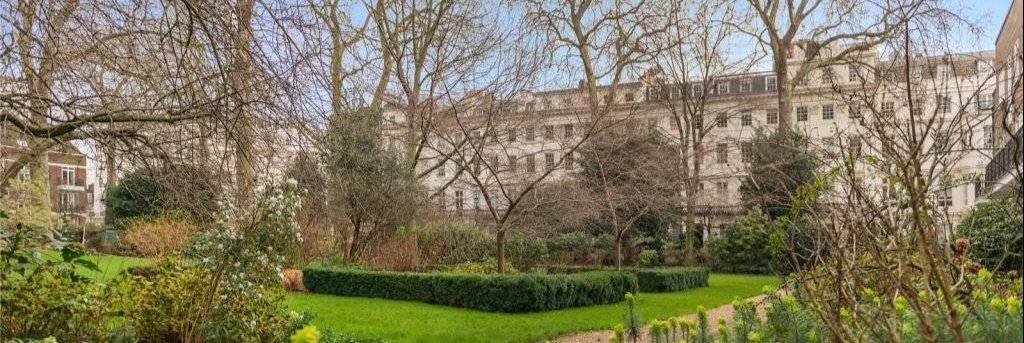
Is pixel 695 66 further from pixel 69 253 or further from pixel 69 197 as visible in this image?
pixel 69 197

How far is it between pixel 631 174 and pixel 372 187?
5.18 m

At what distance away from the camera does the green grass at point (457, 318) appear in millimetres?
7984

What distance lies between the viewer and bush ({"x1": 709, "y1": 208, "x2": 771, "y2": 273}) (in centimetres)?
1920

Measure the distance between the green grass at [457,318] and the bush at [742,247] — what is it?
686cm

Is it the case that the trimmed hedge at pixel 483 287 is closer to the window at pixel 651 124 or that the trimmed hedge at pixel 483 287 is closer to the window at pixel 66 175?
the window at pixel 651 124

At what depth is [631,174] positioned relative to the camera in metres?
15.1

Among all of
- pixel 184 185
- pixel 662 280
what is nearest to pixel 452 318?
pixel 184 185

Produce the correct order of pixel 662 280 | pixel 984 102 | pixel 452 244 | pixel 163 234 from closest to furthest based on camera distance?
pixel 984 102 < pixel 662 280 < pixel 163 234 < pixel 452 244

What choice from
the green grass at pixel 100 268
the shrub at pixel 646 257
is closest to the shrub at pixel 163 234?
the green grass at pixel 100 268

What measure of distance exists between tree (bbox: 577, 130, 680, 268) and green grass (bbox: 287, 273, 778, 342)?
325 centimetres

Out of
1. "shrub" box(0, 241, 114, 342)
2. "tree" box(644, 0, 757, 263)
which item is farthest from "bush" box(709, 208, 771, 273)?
"shrub" box(0, 241, 114, 342)

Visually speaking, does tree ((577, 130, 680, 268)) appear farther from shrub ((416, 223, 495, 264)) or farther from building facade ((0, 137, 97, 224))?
building facade ((0, 137, 97, 224))

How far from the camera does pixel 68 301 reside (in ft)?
14.9

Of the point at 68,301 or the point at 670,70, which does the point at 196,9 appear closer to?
the point at 68,301
